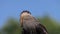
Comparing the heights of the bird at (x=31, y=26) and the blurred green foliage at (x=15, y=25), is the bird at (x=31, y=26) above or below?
below

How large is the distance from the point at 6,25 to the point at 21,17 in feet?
56.1

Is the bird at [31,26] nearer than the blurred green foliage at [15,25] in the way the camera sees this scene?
Yes

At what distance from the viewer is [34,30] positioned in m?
1.14

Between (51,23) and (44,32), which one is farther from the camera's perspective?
(51,23)

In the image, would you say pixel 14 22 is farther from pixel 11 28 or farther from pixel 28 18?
pixel 28 18

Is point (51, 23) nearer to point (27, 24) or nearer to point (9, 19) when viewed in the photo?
point (9, 19)

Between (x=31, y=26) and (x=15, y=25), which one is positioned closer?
(x=31, y=26)

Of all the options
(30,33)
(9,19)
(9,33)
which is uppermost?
(9,19)

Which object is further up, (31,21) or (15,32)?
(15,32)

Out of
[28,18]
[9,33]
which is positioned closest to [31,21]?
[28,18]

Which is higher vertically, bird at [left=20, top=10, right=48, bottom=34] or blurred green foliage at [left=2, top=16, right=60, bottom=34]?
blurred green foliage at [left=2, top=16, right=60, bottom=34]

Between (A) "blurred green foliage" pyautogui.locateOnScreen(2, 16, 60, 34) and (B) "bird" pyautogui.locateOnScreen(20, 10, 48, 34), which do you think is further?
(A) "blurred green foliage" pyautogui.locateOnScreen(2, 16, 60, 34)

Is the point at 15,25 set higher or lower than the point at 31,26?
higher

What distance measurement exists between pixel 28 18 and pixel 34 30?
84 millimetres
